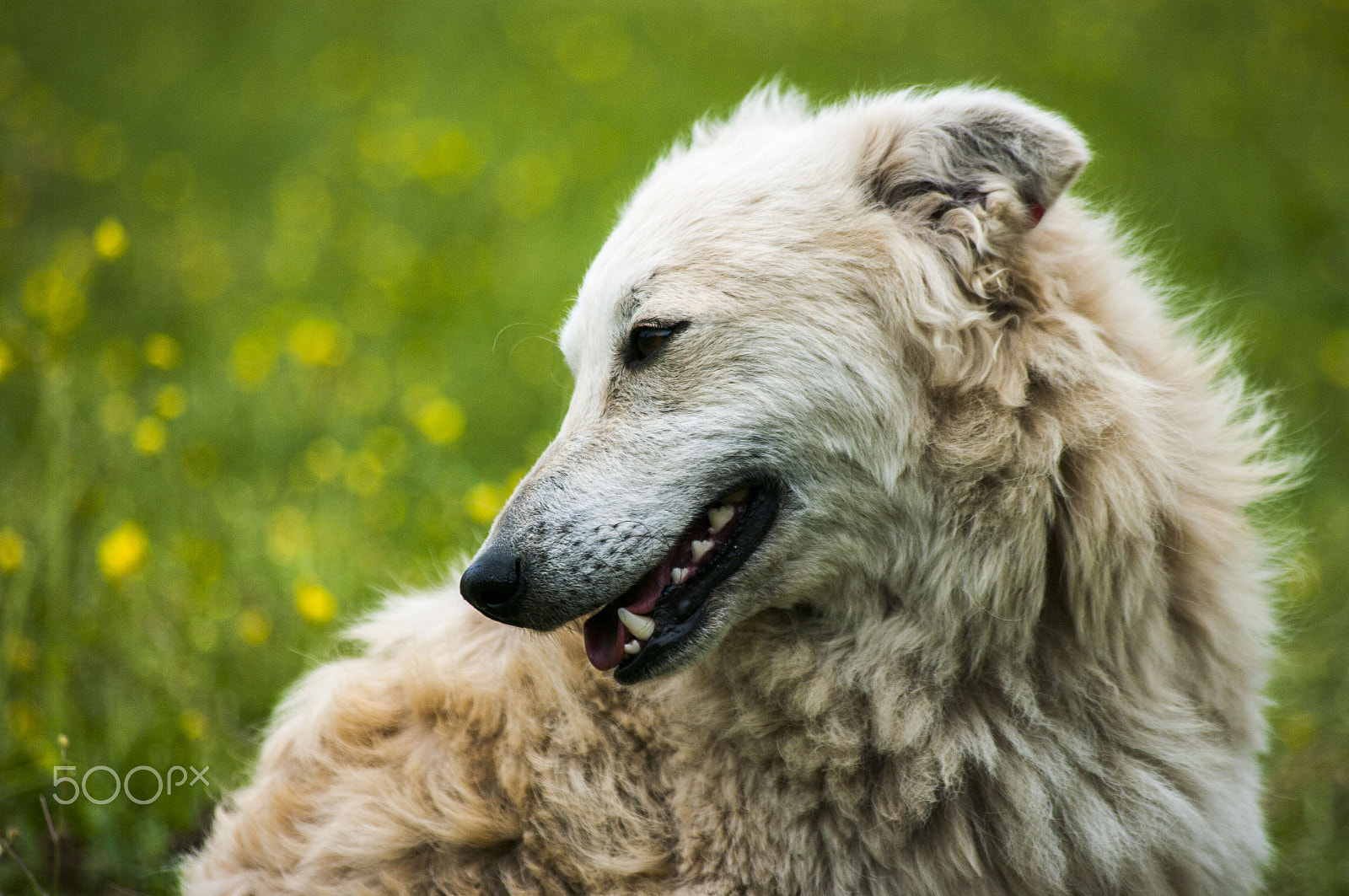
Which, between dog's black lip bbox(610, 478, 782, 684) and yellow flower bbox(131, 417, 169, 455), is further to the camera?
yellow flower bbox(131, 417, 169, 455)

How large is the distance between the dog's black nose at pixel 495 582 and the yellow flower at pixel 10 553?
7.02ft

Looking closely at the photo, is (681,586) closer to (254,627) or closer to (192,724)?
(192,724)

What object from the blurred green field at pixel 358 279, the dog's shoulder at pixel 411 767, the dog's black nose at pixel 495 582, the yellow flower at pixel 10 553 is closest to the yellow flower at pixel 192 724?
the blurred green field at pixel 358 279

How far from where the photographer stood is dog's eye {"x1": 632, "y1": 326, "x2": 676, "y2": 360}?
8.25 ft

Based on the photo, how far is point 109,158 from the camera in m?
8.71

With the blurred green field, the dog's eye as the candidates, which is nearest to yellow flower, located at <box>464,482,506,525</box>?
the blurred green field

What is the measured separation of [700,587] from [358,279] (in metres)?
6.46

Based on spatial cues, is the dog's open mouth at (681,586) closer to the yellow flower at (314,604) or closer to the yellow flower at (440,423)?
the yellow flower at (314,604)

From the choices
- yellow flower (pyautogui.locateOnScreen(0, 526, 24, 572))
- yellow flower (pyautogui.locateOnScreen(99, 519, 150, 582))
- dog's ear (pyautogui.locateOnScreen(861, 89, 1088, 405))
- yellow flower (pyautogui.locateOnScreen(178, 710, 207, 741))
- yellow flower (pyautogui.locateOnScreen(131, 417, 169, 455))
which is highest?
dog's ear (pyautogui.locateOnScreen(861, 89, 1088, 405))

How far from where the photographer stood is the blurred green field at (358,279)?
3.74 meters

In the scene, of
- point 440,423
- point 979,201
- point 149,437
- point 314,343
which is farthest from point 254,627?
point 979,201

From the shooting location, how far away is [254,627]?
3.98 m

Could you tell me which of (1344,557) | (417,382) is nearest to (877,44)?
(417,382)

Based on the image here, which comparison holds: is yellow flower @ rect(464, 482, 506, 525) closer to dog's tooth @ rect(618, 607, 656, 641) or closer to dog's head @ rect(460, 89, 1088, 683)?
dog's head @ rect(460, 89, 1088, 683)
